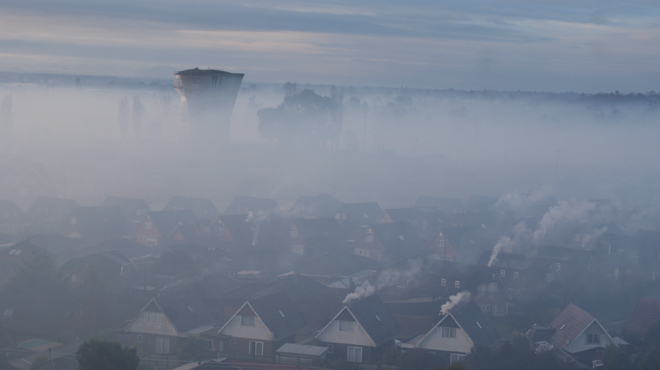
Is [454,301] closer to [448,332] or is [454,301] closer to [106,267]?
[448,332]

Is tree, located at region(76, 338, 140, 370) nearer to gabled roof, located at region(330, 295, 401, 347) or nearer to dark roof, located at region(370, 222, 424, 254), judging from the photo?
gabled roof, located at region(330, 295, 401, 347)

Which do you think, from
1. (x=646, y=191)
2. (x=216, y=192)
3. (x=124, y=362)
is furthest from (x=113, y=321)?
(x=646, y=191)

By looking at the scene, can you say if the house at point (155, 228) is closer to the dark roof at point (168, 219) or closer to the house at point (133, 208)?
the dark roof at point (168, 219)

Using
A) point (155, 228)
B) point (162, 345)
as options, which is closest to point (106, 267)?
point (162, 345)

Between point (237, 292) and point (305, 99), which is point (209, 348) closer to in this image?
point (237, 292)

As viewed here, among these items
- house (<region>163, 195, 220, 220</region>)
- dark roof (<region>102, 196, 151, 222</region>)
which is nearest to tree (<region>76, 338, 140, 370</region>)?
dark roof (<region>102, 196, 151, 222</region>)

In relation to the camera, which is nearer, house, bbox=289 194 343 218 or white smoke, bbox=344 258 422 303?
white smoke, bbox=344 258 422 303

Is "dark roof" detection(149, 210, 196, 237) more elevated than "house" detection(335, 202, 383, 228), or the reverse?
"house" detection(335, 202, 383, 228)
